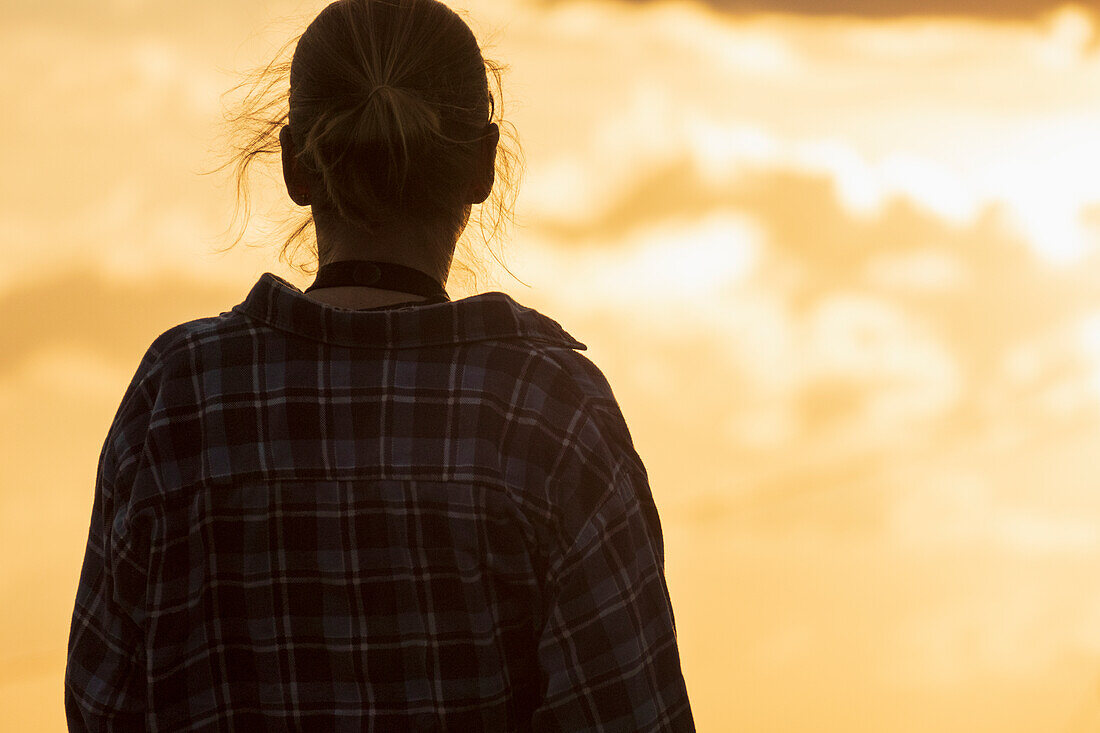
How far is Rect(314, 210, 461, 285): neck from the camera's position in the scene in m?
1.67

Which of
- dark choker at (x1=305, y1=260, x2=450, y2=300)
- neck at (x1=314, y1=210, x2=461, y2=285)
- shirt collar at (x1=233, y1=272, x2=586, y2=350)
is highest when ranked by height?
neck at (x1=314, y1=210, x2=461, y2=285)

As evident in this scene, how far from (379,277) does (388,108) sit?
0.82ft

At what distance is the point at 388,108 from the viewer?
1644mm

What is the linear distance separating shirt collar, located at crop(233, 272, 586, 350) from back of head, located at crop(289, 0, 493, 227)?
5.6 inches

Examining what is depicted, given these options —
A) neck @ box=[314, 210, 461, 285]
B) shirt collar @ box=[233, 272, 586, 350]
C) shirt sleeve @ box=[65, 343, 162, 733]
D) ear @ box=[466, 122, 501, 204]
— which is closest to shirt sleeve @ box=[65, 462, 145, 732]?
shirt sleeve @ box=[65, 343, 162, 733]

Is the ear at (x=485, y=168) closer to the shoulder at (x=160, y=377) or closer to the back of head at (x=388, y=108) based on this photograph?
the back of head at (x=388, y=108)

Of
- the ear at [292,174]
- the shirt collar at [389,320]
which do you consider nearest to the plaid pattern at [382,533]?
the shirt collar at [389,320]

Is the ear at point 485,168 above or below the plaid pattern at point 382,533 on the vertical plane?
above

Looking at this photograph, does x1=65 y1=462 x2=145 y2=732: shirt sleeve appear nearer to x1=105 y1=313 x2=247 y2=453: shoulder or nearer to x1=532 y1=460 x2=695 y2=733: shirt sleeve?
x1=105 y1=313 x2=247 y2=453: shoulder

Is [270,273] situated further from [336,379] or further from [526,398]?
[526,398]

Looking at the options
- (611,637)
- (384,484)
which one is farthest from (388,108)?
(611,637)

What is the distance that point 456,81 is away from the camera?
67.8 inches

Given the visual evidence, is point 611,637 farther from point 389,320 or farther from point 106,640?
point 106,640

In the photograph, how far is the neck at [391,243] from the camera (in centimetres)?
167
